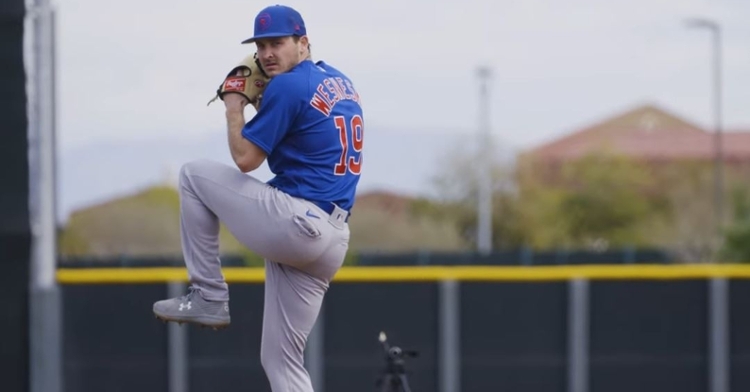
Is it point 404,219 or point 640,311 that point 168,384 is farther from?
point 404,219

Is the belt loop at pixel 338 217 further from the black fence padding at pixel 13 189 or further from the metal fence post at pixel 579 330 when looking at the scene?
the metal fence post at pixel 579 330

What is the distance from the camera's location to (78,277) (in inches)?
477

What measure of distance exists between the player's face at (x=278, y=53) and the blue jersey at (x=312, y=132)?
0.04 meters

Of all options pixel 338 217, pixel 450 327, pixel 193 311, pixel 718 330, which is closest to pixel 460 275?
pixel 450 327

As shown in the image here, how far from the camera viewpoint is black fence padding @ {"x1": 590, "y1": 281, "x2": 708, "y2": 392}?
12.1m

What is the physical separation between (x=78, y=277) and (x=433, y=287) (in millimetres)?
3136

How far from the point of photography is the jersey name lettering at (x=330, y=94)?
5.25 metres

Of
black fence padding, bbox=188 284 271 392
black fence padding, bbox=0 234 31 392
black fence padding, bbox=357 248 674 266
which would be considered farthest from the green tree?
black fence padding, bbox=0 234 31 392

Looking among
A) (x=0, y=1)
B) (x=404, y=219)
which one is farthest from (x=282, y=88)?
(x=404, y=219)

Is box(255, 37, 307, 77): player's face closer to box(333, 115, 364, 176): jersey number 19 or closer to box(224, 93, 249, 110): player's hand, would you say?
box(224, 93, 249, 110): player's hand

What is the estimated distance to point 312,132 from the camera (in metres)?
5.27

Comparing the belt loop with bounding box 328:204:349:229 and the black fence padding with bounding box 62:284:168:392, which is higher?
the belt loop with bounding box 328:204:349:229

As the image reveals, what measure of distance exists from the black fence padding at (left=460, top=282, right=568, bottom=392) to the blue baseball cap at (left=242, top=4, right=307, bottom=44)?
7.24 m

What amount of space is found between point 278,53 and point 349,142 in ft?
1.51
